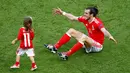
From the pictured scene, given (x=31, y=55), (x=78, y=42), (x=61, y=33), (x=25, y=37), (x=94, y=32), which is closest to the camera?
(x=25, y=37)

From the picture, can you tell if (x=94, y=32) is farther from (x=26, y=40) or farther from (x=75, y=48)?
(x=26, y=40)

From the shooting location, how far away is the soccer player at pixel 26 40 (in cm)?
701

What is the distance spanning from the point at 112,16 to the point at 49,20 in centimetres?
174

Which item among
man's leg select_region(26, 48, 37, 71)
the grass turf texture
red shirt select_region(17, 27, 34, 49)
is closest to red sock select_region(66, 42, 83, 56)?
the grass turf texture

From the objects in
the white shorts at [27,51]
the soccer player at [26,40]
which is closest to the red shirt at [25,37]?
the soccer player at [26,40]

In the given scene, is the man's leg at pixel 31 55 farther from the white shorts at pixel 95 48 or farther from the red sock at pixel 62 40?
the white shorts at pixel 95 48

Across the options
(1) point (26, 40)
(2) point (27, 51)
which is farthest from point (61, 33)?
(1) point (26, 40)

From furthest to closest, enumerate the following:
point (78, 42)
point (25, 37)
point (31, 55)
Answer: point (78, 42) → point (31, 55) → point (25, 37)

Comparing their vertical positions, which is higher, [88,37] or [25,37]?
[25,37]

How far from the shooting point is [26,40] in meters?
7.16

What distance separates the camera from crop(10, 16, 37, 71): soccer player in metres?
7.01

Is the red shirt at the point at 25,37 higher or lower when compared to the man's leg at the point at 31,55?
higher

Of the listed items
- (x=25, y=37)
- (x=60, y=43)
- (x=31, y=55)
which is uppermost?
(x=25, y=37)

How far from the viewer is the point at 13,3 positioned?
9797mm
